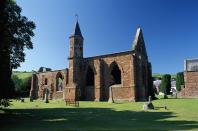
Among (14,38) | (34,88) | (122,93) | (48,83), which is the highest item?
(14,38)

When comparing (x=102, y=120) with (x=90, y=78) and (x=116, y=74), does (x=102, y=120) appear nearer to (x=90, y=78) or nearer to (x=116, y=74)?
(x=116, y=74)

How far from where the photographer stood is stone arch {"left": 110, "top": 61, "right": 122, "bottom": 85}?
41094mm

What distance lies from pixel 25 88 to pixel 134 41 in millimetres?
44042

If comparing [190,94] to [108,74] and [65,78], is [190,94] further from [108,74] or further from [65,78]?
[65,78]

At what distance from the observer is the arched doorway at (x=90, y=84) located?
4269 cm

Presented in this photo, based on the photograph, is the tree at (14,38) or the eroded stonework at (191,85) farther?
the eroded stonework at (191,85)

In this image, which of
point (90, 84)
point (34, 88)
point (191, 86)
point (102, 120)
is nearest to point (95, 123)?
point (102, 120)

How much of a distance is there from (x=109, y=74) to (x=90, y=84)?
16.1ft

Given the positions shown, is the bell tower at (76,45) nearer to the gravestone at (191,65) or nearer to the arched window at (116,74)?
the arched window at (116,74)

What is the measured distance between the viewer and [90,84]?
146 ft

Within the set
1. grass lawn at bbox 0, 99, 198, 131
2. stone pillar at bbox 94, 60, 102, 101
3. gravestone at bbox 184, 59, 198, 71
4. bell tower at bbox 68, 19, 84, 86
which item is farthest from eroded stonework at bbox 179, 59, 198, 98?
grass lawn at bbox 0, 99, 198, 131

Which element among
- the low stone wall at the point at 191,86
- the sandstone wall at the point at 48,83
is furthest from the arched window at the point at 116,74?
the low stone wall at the point at 191,86

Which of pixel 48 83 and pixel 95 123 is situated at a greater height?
pixel 48 83

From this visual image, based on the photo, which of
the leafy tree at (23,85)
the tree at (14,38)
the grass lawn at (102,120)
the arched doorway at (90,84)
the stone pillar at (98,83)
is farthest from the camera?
the leafy tree at (23,85)
